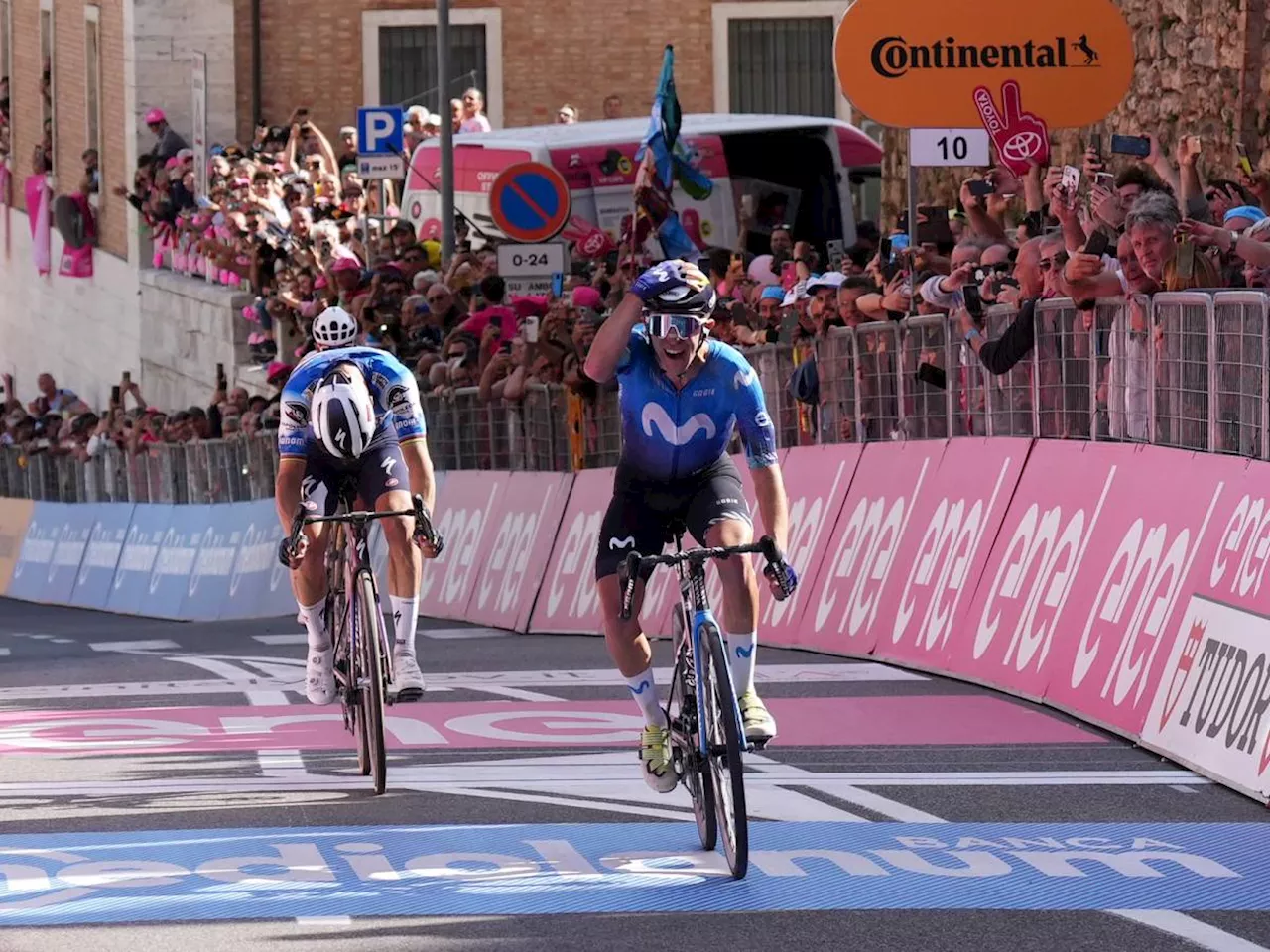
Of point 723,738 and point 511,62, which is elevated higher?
point 511,62

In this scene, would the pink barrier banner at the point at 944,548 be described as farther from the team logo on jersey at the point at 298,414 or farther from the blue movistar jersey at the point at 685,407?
the blue movistar jersey at the point at 685,407

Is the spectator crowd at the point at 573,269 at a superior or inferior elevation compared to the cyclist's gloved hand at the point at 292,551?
superior

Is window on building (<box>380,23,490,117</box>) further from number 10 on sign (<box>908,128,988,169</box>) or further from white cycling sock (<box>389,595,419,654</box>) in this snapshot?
white cycling sock (<box>389,595,419,654</box>)

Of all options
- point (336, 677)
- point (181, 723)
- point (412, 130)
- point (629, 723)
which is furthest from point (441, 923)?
point (412, 130)

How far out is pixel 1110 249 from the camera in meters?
14.2

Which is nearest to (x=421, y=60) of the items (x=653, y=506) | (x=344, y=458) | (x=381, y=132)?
(x=381, y=132)

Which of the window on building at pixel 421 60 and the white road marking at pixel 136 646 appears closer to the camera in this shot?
the white road marking at pixel 136 646

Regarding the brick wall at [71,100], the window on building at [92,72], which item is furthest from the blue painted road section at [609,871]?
the window on building at [92,72]

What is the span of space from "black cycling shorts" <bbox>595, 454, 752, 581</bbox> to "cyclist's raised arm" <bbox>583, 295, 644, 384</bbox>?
43cm

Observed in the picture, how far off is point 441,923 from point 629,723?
215 inches

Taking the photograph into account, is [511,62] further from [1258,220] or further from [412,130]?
[1258,220]

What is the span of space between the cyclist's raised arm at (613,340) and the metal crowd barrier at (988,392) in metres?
3.26

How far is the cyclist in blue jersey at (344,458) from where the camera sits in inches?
481

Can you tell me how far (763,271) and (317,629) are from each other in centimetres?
1107
